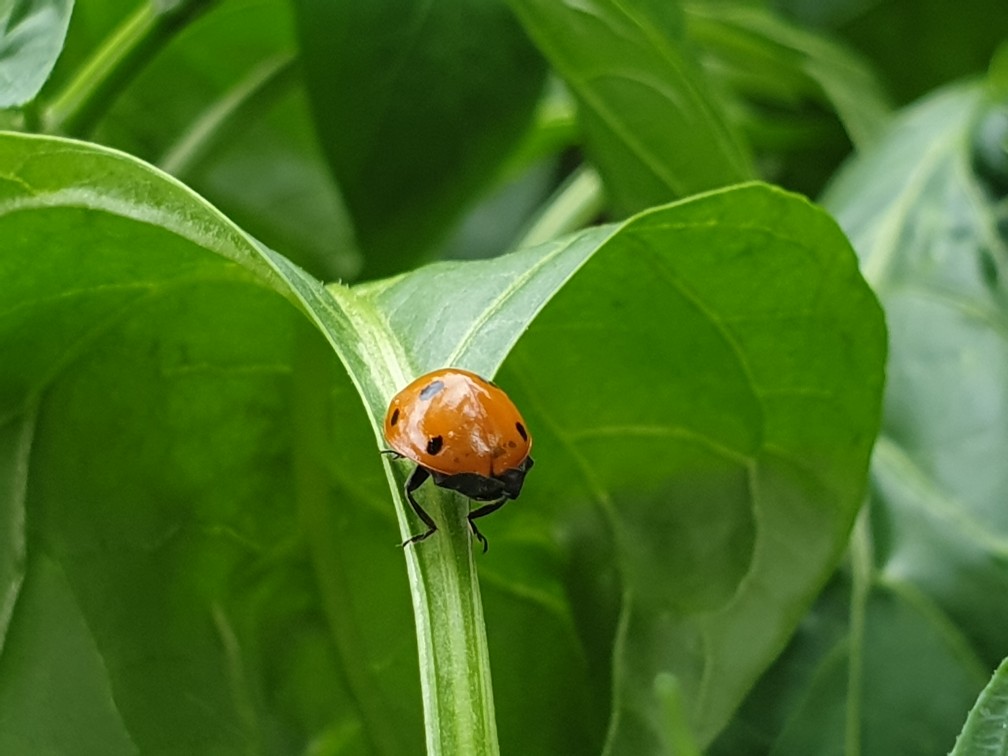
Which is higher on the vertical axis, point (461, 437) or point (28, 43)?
point (28, 43)

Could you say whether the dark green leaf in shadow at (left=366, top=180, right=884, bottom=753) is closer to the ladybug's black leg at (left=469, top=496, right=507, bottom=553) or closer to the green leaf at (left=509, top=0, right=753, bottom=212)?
the ladybug's black leg at (left=469, top=496, right=507, bottom=553)

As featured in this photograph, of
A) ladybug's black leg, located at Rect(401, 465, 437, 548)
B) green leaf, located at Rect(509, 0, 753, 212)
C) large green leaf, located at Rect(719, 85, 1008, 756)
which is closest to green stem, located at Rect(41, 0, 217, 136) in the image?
green leaf, located at Rect(509, 0, 753, 212)

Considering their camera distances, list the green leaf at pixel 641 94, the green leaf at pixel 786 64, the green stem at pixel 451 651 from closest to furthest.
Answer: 1. the green stem at pixel 451 651
2. the green leaf at pixel 641 94
3. the green leaf at pixel 786 64

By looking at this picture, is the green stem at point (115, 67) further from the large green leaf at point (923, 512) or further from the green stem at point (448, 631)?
the large green leaf at point (923, 512)

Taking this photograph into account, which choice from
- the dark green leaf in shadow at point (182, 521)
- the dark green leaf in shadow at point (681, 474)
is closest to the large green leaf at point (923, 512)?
the dark green leaf in shadow at point (681, 474)

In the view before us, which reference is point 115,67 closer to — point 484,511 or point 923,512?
point 484,511

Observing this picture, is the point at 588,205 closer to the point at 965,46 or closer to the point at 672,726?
the point at 965,46

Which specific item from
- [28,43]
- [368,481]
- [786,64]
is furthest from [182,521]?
[786,64]
